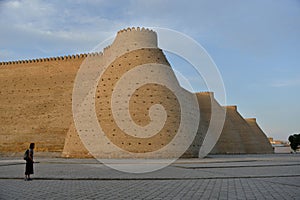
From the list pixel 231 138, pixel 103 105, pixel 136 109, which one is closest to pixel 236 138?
pixel 231 138

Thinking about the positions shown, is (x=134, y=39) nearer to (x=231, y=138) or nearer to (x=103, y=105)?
(x=103, y=105)

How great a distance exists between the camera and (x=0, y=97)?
1431 inches

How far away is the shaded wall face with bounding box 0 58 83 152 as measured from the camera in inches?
1242

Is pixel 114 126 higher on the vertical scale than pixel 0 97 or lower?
lower

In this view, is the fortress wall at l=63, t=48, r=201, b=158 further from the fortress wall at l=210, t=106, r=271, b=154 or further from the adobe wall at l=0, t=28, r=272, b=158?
the fortress wall at l=210, t=106, r=271, b=154

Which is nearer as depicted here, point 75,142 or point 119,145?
point 119,145

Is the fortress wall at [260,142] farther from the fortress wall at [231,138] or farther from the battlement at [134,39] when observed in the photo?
the battlement at [134,39]

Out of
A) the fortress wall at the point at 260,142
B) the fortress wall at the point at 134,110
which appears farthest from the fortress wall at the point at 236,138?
the fortress wall at the point at 134,110

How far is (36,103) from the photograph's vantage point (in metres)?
34.6

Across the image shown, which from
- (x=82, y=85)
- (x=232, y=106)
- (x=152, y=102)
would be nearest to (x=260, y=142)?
(x=232, y=106)

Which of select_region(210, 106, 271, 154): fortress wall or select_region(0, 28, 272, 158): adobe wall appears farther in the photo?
select_region(210, 106, 271, 154): fortress wall

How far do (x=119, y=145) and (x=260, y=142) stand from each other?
2893 centimetres

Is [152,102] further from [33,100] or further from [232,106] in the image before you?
[232,106]

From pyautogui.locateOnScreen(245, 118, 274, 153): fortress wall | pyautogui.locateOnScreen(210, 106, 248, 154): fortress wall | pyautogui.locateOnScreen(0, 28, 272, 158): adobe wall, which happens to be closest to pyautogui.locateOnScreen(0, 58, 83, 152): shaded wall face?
pyautogui.locateOnScreen(0, 28, 272, 158): adobe wall
